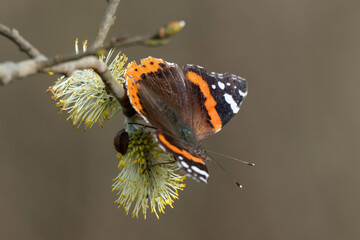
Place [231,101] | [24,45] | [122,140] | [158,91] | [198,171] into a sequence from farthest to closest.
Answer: [231,101], [158,91], [122,140], [198,171], [24,45]

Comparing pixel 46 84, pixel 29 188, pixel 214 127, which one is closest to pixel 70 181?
pixel 29 188

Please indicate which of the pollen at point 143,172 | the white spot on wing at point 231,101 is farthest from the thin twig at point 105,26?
the white spot on wing at point 231,101

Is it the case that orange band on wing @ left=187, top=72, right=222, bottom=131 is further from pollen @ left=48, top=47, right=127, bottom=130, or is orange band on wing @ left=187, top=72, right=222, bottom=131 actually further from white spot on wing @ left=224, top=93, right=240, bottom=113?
pollen @ left=48, top=47, right=127, bottom=130

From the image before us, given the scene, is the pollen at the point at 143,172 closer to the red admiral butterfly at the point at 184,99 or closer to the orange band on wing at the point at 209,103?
the red admiral butterfly at the point at 184,99

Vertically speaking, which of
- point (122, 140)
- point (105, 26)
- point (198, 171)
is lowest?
point (198, 171)

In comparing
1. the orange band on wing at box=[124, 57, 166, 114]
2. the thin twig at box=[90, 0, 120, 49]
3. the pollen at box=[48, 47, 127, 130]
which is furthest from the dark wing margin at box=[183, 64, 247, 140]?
the thin twig at box=[90, 0, 120, 49]

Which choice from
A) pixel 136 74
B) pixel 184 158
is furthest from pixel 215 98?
pixel 184 158

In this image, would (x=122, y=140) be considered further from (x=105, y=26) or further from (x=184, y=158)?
(x=105, y=26)
